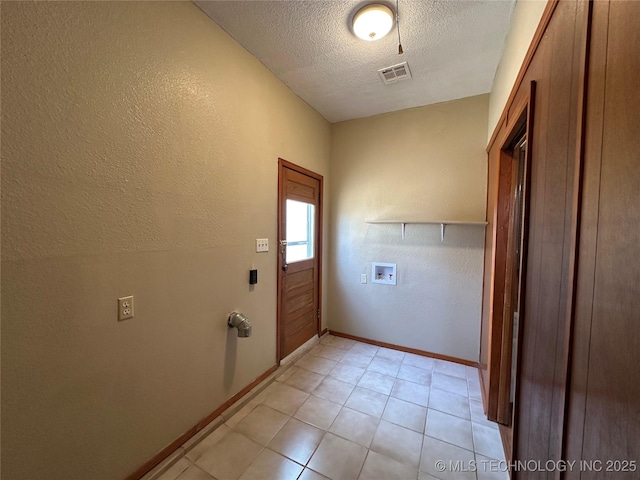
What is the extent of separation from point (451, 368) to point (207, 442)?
2.30m

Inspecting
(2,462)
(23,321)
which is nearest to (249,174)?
(23,321)

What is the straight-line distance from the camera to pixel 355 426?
176cm

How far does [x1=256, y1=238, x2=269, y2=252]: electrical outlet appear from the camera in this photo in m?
2.15

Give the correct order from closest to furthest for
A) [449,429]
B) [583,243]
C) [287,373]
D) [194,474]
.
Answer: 1. [583,243]
2. [194,474]
3. [449,429]
4. [287,373]

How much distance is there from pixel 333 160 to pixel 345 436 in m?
2.87

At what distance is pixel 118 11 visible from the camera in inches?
47.3

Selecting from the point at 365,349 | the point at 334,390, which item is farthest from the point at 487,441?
the point at 365,349

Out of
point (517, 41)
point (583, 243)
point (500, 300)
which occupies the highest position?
point (517, 41)

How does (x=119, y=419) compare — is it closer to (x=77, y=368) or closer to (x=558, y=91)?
(x=77, y=368)

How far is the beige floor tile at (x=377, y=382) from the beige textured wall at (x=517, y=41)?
7.93 feet

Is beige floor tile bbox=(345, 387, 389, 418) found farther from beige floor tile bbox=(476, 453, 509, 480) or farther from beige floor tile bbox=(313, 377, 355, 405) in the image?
beige floor tile bbox=(476, 453, 509, 480)

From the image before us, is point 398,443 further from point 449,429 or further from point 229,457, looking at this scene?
point 229,457

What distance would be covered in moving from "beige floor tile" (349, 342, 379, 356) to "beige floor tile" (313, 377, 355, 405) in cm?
65

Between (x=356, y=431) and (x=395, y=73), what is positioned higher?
(x=395, y=73)
